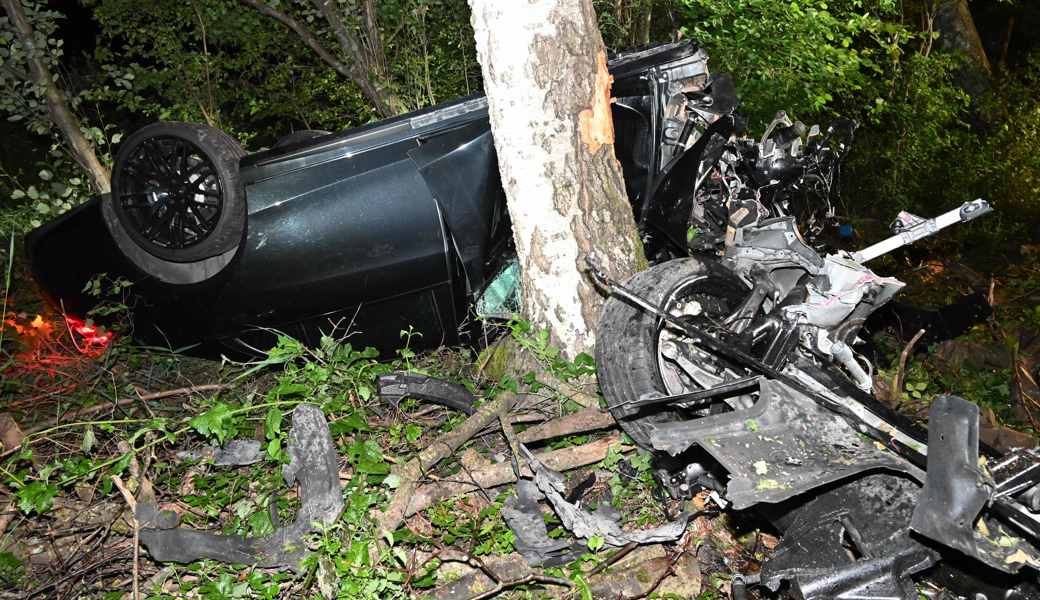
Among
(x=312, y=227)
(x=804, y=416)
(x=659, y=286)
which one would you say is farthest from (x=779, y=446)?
(x=312, y=227)

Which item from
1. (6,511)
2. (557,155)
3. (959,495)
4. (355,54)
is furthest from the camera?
(355,54)

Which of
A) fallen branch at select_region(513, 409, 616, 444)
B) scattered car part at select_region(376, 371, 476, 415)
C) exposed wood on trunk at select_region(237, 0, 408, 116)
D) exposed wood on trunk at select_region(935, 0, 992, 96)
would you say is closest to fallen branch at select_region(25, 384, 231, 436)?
scattered car part at select_region(376, 371, 476, 415)

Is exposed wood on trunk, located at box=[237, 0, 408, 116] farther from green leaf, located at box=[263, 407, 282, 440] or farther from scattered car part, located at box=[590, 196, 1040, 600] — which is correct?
green leaf, located at box=[263, 407, 282, 440]

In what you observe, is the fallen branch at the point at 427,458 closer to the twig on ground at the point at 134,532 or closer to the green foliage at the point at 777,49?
the twig on ground at the point at 134,532

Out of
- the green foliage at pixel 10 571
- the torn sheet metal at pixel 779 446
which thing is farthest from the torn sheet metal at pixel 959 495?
the green foliage at pixel 10 571

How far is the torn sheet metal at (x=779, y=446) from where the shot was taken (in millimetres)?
2465

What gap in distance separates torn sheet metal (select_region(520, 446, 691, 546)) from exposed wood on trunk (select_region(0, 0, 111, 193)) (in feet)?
18.8

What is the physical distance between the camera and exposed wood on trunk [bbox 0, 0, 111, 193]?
6750 mm

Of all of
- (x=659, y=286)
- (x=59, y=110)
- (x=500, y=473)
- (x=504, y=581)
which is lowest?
(x=504, y=581)

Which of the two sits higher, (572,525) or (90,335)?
(90,335)

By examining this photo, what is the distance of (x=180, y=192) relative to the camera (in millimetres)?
3658

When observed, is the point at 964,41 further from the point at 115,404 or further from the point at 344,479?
the point at 115,404

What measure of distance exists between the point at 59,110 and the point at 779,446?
6866 mm

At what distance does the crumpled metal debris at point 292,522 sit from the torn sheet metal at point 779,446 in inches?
47.9
